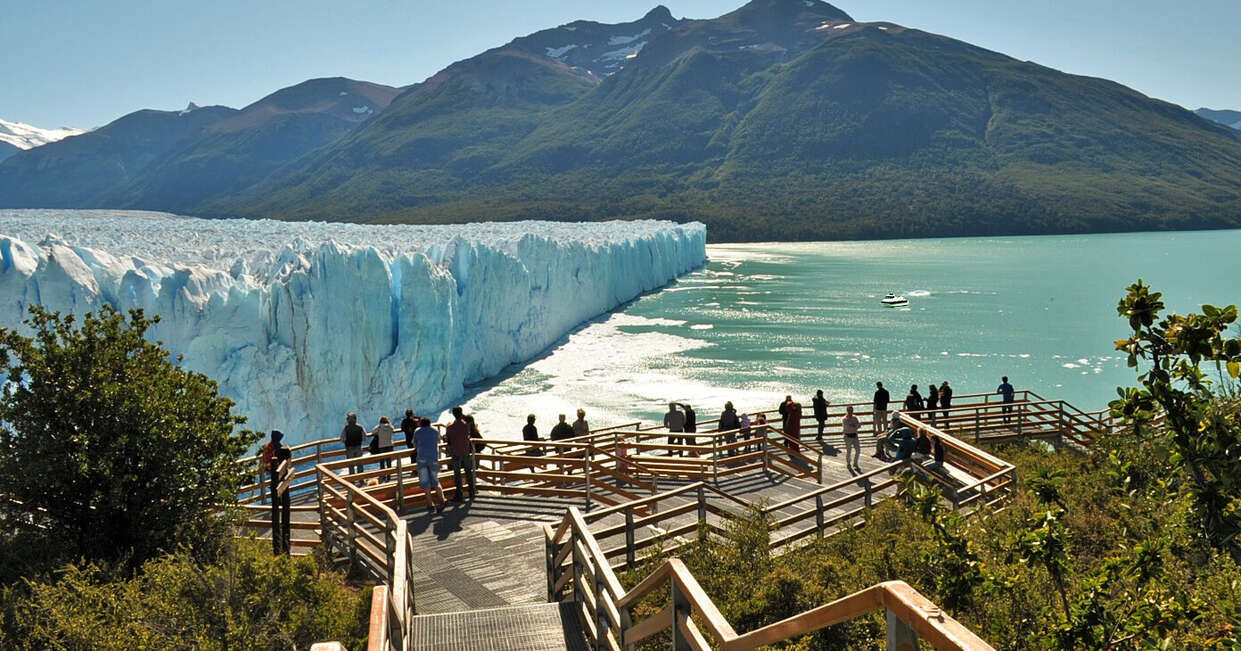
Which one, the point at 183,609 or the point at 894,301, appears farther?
the point at 894,301

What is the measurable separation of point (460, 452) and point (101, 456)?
4.05 metres

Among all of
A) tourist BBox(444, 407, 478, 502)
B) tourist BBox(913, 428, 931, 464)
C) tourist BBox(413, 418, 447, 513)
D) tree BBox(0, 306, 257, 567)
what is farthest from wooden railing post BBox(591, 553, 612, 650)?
tourist BBox(913, 428, 931, 464)

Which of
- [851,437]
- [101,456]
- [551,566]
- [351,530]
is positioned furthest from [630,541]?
[851,437]

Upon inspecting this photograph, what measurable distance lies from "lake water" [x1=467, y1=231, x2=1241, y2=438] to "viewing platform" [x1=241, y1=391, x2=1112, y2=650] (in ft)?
38.7

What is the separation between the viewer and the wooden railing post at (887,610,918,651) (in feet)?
7.55

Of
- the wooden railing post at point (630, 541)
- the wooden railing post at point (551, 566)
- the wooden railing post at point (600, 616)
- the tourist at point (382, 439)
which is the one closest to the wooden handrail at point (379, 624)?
the wooden railing post at point (600, 616)

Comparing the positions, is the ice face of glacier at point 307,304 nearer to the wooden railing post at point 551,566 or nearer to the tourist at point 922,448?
the wooden railing post at point 551,566

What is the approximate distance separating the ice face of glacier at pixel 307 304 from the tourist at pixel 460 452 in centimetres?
476

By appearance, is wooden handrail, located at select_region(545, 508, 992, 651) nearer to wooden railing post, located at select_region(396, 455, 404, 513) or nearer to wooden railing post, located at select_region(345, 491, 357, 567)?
wooden railing post, located at select_region(345, 491, 357, 567)

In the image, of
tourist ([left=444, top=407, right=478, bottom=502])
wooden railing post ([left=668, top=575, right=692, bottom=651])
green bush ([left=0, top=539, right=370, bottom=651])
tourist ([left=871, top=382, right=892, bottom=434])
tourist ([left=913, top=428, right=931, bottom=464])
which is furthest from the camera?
tourist ([left=871, top=382, right=892, bottom=434])

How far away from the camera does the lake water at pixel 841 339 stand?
2739 centimetres

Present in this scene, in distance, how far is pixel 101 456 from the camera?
638 cm

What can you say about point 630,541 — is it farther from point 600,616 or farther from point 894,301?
point 894,301

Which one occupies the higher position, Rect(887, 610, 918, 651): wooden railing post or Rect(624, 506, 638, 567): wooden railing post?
Rect(887, 610, 918, 651): wooden railing post
